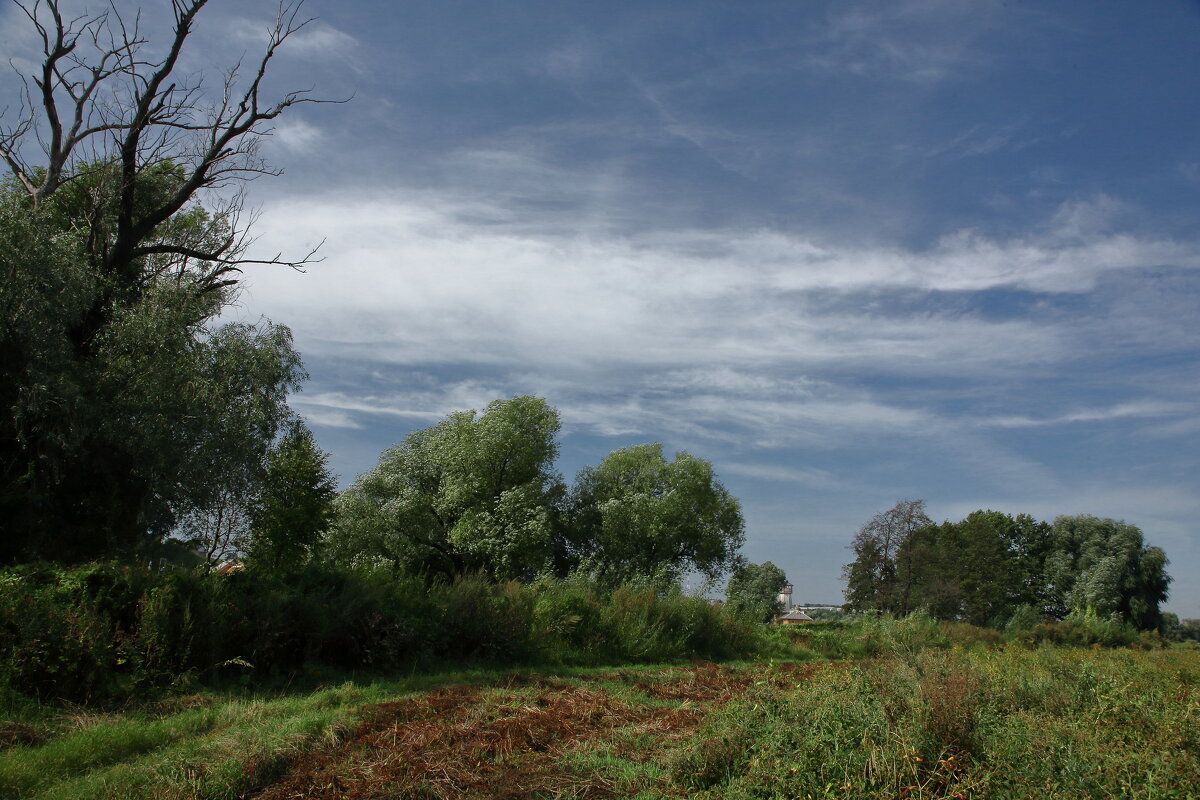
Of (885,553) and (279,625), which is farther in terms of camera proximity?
(885,553)

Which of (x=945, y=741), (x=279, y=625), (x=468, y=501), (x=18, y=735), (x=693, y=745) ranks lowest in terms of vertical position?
(x=18, y=735)

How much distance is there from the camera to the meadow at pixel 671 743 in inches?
198

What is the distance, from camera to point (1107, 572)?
52.2 metres

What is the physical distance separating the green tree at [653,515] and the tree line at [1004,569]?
11.6 meters

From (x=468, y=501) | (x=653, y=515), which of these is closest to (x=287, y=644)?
(x=468, y=501)

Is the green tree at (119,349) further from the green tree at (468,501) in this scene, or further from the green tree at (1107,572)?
the green tree at (1107,572)

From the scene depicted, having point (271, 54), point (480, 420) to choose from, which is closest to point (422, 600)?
point (271, 54)

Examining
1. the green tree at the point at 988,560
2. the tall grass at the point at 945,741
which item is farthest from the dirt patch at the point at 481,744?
the green tree at the point at 988,560

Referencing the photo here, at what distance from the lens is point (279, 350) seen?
1922 centimetres

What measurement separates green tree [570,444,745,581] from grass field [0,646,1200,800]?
2923cm

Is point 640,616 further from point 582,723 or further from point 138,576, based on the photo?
point 138,576

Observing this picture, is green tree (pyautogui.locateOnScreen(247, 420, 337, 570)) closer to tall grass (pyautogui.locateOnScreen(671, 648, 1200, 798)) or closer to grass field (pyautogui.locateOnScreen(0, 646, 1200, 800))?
grass field (pyautogui.locateOnScreen(0, 646, 1200, 800))

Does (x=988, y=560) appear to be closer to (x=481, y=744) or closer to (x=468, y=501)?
(x=468, y=501)

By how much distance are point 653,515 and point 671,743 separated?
3149 cm
